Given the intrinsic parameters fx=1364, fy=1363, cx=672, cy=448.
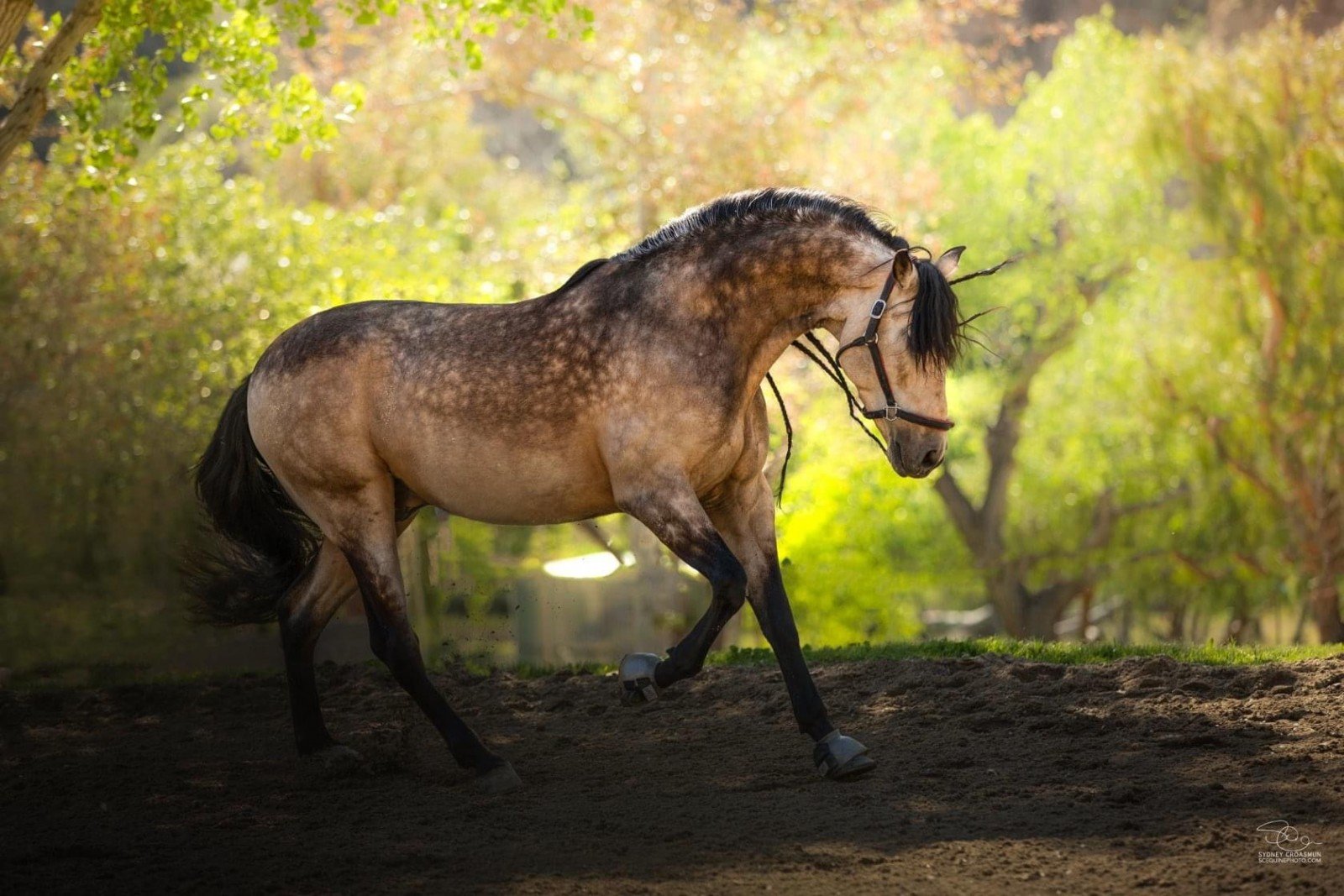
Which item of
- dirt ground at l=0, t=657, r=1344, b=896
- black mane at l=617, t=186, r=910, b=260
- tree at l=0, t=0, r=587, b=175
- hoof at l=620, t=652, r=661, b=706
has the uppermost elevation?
tree at l=0, t=0, r=587, b=175

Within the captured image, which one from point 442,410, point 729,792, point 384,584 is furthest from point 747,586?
point 384,584

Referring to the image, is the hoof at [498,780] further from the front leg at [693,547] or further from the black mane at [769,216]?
the black mane at [769,216]

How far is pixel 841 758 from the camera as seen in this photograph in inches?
199

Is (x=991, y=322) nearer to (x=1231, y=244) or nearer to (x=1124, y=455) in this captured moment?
(x=1124, y=455)

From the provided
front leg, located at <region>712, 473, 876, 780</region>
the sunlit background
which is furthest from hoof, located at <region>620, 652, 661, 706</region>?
the sunlit background

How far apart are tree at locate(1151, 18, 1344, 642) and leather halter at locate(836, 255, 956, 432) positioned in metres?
15.0

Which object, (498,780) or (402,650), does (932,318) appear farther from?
(402,650)

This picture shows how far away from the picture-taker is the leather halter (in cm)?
510

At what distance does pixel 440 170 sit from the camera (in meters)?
31.4

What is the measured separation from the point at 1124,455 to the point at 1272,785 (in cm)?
2029

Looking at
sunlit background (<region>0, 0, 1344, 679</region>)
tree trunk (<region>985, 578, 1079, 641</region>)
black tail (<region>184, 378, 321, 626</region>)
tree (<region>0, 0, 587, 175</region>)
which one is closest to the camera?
black tail (<region>184, 378, 321, 626</region>)

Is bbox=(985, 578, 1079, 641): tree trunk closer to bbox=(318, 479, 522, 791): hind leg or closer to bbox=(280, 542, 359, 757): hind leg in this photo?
bbox=(280, 542, 359, 757): hind leg

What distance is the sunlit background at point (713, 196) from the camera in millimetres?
10766
